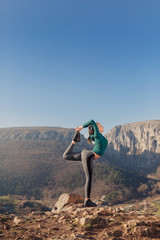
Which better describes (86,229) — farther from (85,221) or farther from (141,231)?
(141,231)

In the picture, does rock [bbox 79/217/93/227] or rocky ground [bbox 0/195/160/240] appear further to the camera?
rock [bbox 79/217/93/227]

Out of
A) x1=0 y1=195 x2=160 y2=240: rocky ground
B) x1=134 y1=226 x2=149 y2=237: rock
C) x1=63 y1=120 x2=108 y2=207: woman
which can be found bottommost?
x1=0 y1=195 x2=160 y2=240: rocky ground

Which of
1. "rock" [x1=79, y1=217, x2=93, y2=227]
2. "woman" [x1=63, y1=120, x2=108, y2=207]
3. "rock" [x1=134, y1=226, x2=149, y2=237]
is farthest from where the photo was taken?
"woman" [x1=63, y1=120, x2=108, y2=207]

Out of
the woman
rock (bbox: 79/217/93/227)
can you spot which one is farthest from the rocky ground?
the woman

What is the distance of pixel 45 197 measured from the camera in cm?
15300

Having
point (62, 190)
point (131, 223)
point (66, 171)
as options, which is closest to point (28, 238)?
point (131, 223)

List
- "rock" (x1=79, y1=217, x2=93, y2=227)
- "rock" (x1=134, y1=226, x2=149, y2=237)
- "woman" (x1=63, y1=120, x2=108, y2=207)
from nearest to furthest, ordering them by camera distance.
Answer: "rock" (x1=134, y1=226, x2=149, y2=237) < "rock" (x1=79, y1=217, x2=93, y2=227) < "woman" (x1=63, y1=120, x2=108, y2=207)

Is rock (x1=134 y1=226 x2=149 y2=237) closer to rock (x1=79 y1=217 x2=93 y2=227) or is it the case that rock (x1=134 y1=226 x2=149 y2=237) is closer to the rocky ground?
the rocky ground

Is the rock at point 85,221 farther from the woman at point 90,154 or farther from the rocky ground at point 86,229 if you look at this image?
the woman at point 90,154

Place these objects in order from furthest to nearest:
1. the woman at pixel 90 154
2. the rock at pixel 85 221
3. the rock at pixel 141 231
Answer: the woman at pixel 90 154
the rock at pixel 85 221
the rock at pixel 141 231

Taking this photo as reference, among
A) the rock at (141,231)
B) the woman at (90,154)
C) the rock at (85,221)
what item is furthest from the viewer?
the woman at (90,154)

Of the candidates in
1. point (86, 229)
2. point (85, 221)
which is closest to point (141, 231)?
point (86, 229)

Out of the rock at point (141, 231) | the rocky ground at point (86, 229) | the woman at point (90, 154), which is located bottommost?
the rocky ground at point (86, 229)

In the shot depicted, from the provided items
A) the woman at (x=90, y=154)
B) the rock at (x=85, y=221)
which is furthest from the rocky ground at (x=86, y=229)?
the woman at (x=90, y=154)
